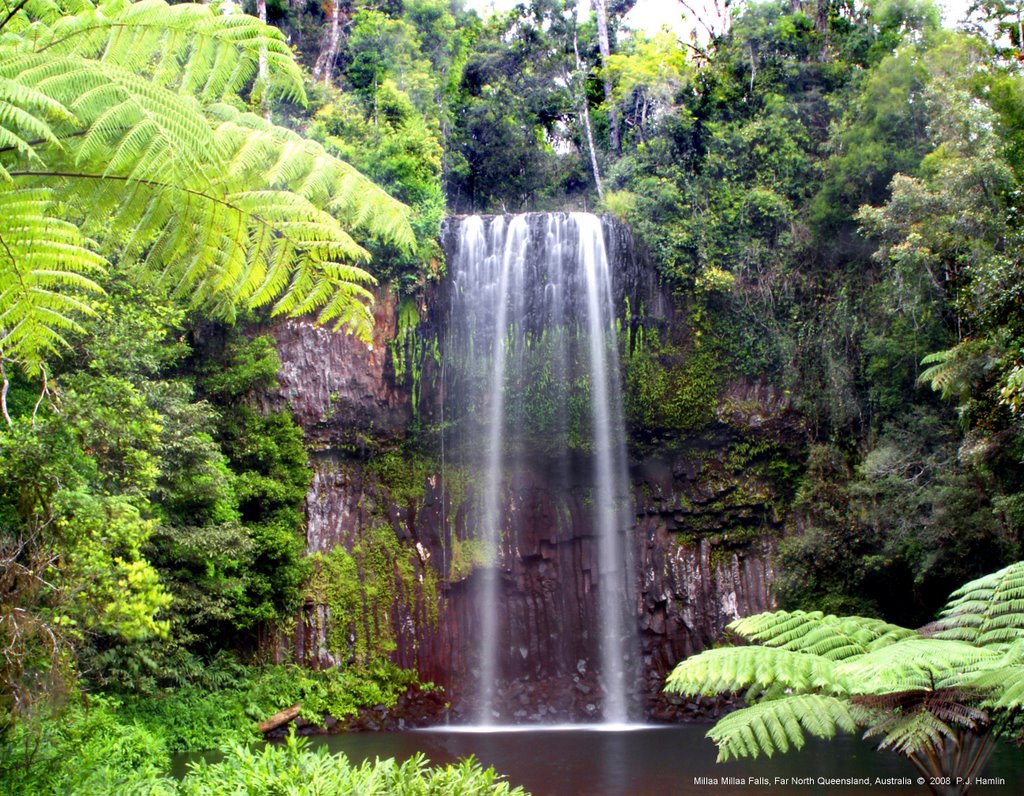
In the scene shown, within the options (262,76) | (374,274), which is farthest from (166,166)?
(374,274)

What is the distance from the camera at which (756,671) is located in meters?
5.00

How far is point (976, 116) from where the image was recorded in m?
12.1

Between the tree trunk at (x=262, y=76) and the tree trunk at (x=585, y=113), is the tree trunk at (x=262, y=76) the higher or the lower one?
the lower one

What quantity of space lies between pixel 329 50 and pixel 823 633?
67.7 ft

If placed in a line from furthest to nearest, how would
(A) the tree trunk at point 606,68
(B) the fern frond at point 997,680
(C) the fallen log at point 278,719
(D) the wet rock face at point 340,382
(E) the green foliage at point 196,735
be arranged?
1. (A) the tree trunk at point 606,68
2. (D) the wet rock face at point 340,382
3. (C) the fallen log at point 278,719
4. (E) the green foliage at point 196,735
5. (B) the fern frond at point 997,680

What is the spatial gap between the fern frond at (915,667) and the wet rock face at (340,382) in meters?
11.8

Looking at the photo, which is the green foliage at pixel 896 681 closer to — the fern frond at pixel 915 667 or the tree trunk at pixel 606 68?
the fern frond at pixel 915 667

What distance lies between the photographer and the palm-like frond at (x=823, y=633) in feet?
17.7

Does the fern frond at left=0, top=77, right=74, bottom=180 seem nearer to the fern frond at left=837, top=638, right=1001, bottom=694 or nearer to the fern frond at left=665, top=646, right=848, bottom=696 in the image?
the fern frond at left=665, top=646, right=848, bottom=696

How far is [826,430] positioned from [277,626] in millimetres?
10232

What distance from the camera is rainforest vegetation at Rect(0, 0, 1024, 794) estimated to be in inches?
153

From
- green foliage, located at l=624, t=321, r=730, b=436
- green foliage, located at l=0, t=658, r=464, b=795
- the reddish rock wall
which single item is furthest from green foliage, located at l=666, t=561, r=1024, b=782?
green foliage, located at l=624, t=321, r=730, b=436

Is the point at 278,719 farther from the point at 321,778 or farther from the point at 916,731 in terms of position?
the point at 916,731

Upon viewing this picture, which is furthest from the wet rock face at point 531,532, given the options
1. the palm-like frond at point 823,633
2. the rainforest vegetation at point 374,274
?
the palm-like frond at point 823,633
